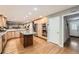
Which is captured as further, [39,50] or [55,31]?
[55,31]

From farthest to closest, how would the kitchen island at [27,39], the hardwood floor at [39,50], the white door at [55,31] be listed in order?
the kitchen island at [27,39], the white door at [55,31], the hardwood floor at [39,50]

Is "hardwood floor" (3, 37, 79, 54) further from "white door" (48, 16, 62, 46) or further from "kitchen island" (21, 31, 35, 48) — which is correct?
"white door" (48, 16, 62, 46)

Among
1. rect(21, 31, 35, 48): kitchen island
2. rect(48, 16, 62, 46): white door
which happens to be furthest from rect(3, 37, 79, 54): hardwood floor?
rect(48, 16, 62, 46): white door

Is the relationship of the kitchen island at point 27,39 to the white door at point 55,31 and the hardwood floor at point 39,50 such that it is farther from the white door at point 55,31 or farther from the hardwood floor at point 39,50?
the white door at point 55,31

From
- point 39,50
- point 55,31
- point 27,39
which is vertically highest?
point 55,31

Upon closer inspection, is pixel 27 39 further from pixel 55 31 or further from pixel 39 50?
pixel 55 31

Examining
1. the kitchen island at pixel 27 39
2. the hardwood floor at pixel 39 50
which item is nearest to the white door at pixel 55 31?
the hardwood floor at pixel 39 50

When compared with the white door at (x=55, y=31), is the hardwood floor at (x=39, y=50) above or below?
below

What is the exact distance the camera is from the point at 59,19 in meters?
3.87

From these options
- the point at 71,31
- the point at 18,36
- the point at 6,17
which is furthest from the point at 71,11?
the point at 18,36

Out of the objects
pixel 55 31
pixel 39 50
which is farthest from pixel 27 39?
pixel 55 31
